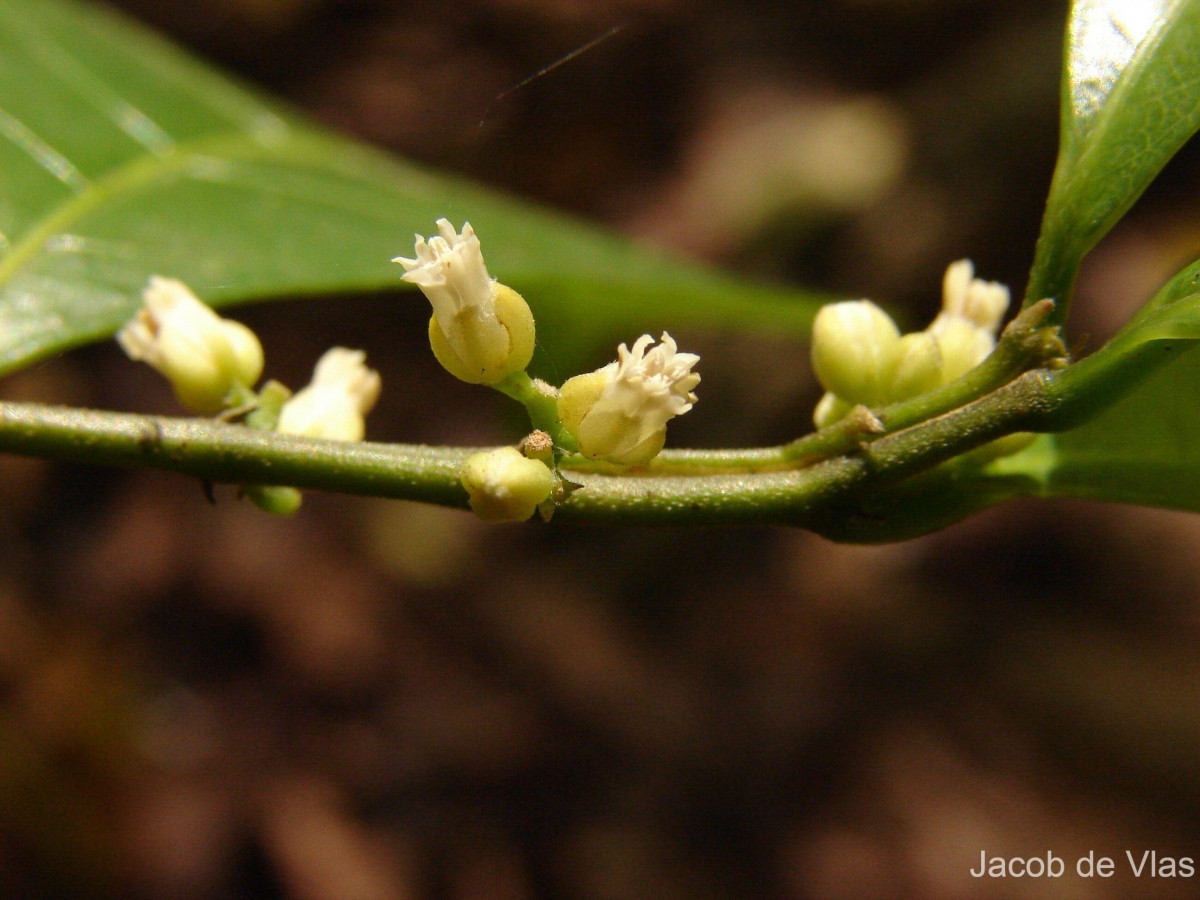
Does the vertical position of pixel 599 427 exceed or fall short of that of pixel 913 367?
it falls short

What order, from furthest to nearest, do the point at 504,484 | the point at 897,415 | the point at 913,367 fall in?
the point at 913,367 → the point at 897,415 → the point at 504,484

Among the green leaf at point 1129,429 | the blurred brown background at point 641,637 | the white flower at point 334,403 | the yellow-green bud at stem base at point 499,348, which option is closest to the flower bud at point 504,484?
the yellow-green bud at stem base at point 499,348

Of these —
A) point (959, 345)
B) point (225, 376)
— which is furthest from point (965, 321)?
point (225, 376)

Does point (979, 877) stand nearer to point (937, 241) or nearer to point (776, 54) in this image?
point (937, 241)

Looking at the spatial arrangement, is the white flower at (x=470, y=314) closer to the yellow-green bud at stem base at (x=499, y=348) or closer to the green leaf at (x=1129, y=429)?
the yellow-green bud at stem base at (x=499, y=348)

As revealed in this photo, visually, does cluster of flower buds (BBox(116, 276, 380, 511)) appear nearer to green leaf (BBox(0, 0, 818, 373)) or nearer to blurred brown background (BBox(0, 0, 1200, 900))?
green leaf (BBox(0, 0, 818, 373))

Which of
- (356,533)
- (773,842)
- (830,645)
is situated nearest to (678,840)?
(773,842)

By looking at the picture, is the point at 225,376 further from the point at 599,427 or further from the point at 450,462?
the point at 599,427
